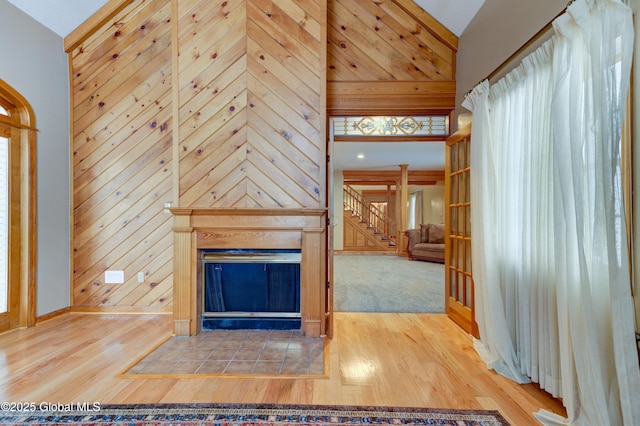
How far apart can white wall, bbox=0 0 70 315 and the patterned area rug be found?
1.94 metres

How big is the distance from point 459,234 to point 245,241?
2.16 metres

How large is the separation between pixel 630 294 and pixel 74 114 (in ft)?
15.6

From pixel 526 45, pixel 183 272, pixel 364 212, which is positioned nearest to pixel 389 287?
pixel 183 272

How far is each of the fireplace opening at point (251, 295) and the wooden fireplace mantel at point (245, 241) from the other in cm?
10

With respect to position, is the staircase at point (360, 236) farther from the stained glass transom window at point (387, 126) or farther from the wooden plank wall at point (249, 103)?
the wooden plank wall at point (249, 103)

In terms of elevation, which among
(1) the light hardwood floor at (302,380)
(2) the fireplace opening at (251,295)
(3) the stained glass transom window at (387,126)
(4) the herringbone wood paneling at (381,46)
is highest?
(4) the herringbone wood paneling at (381,46)

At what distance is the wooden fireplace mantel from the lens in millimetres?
2781

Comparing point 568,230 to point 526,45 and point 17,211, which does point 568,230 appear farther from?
point 17,211

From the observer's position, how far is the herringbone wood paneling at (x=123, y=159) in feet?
11.0

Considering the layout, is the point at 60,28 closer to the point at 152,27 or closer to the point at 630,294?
the point at 152,27

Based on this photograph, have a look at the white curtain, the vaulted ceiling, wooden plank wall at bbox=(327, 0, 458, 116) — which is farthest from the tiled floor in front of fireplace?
the vaulted ceiling

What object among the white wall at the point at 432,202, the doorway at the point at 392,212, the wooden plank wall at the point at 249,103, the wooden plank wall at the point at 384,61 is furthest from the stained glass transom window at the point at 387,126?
the white wall at the point at 432,202

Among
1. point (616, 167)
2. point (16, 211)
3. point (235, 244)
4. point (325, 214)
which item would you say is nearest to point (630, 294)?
point (616, 167)

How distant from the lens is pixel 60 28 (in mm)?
3211
